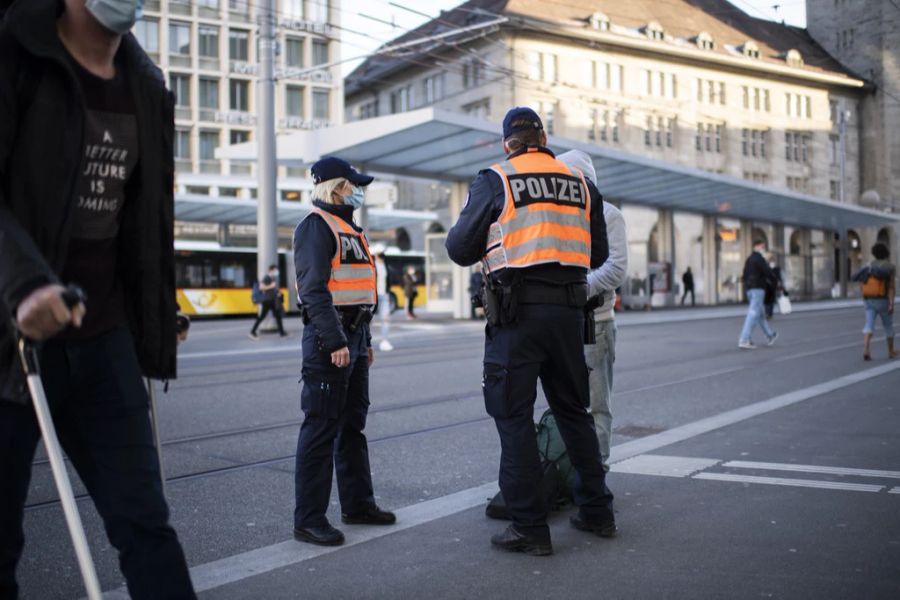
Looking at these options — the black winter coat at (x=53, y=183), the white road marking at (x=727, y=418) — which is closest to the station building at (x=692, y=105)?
the white road marking at (x=727, y=418)

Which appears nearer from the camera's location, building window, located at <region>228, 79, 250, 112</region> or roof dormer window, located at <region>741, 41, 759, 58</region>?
building window, located at <region>228, 79, 250, 112</region>

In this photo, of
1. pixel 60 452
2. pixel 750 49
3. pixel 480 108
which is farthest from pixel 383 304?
pixel 750 49

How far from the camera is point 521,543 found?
442cm

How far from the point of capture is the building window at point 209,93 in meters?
58.0

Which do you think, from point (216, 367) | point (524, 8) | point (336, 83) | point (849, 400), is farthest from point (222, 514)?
point (336, 83)

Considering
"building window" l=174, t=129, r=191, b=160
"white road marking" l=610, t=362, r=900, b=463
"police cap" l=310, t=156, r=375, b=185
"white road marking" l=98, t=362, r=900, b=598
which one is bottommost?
"white road marking" l=98, t=362, r=900, b=598

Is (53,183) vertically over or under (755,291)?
over

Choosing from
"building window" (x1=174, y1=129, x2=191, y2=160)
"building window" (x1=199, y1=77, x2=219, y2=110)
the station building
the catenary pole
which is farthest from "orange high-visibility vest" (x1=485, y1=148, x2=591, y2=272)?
"building window" (x1=199, y1=77, x2=219, y2=110)

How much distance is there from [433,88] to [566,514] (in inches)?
2192

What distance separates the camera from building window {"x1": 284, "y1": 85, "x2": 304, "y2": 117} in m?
60.5

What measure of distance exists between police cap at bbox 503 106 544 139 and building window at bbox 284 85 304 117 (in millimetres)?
57511

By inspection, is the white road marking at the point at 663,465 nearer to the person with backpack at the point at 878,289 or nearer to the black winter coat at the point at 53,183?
the black winter coat at the point at 53,183

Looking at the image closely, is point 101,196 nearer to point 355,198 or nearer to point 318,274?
point 318,274

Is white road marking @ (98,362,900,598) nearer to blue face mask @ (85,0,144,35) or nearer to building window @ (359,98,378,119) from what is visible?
blue face mask @ (85,0,144,35)
